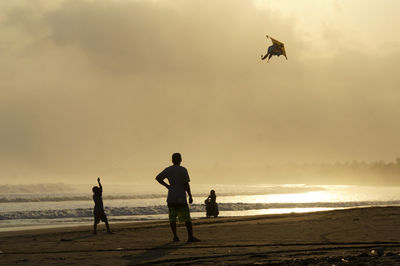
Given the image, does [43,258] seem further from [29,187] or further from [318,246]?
[29,187]

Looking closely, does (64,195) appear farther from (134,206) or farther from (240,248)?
(240,248)

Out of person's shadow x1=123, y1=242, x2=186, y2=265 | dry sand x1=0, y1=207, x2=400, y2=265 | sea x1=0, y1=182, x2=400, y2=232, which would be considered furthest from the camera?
sea x1=0, y1=182, x2=400, y2=232

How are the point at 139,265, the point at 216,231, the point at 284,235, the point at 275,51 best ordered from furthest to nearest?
the point at 275,51, the point at 216,231, the point at 284,235, the point at 139,265

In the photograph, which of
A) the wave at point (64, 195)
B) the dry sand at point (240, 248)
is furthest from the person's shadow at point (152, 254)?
the wave at point (64, 195)

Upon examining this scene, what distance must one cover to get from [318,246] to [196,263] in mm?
2773

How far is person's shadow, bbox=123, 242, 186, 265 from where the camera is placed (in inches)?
356

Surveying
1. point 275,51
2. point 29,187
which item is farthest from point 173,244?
point 29,187

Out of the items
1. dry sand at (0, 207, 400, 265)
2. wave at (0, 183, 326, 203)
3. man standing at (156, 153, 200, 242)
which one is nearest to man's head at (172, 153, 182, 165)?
man standing at (156, 153, 200, 242)

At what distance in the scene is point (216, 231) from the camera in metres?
15.1

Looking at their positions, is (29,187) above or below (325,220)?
above

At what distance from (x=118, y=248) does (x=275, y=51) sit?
55.8 feet

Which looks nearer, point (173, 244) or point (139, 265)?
point (139, 265)

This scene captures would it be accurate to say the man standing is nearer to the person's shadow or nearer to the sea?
the person's shadow

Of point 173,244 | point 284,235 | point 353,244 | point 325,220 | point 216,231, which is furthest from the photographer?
point 325,220
